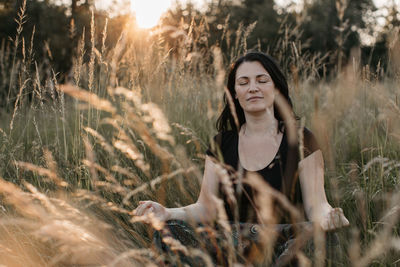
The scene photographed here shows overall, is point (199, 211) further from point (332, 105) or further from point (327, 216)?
point (332, 105)

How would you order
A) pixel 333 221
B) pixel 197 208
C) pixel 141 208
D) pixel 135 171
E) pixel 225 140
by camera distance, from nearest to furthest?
pixel 333 221
pixel 141 208
pixel 197 208
pixel 225 140
pixel 135 171

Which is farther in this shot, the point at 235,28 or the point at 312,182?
the point at 235,28

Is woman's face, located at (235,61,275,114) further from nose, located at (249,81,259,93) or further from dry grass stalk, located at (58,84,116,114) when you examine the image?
dry grass stalk, located at (58,84,116,114)

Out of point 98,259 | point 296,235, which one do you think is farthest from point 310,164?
point 98,259

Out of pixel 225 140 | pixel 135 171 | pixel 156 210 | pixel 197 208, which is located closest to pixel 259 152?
pixel 225 140

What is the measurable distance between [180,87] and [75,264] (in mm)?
1803

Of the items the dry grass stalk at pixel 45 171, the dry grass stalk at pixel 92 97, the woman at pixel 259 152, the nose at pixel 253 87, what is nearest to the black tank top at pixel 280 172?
the woman at pixel 259 152

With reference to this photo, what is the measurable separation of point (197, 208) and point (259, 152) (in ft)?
1.45

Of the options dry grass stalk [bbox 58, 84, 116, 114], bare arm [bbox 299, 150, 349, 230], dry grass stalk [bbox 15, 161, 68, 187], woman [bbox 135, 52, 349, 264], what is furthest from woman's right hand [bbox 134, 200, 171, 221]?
bare arm [bbox 299, 150, 349, 230]

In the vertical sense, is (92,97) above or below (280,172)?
above

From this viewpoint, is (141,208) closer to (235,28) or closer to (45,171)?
(45,171)

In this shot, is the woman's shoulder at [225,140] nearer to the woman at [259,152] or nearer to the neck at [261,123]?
the woman at [259,152]

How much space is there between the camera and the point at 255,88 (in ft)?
6.04

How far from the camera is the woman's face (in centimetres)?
184
